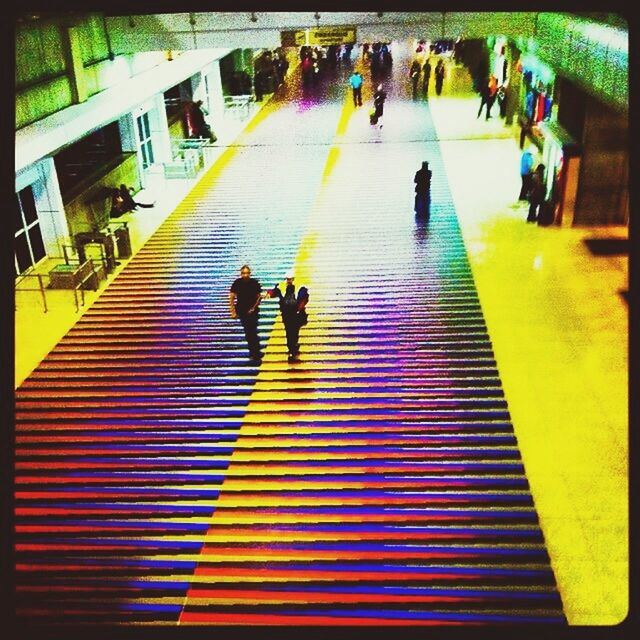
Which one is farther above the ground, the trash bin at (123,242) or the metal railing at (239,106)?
the metal railing at (239,106)

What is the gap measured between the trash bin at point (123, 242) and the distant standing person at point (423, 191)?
5856 millimetres

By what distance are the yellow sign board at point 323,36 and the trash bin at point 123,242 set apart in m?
5.64

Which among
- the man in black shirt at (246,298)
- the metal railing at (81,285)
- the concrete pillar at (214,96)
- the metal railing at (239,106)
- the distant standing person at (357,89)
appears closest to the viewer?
the man in black shirt at (246,298)

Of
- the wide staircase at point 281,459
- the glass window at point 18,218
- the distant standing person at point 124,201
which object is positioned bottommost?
the wide staircase at point 281,459

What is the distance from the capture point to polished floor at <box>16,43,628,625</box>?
17.0 ft

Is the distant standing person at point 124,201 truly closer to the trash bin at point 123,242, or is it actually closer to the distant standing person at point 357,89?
the trash bin at point 123,242

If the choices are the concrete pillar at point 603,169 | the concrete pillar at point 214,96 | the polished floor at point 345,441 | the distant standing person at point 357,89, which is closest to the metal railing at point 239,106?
the concrete pillar at point 214,96

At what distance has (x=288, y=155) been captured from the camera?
18.2m

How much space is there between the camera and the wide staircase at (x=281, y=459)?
16.9ft

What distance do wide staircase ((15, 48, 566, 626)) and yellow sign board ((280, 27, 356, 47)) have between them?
4.74 m

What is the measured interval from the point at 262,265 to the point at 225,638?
9660 mm

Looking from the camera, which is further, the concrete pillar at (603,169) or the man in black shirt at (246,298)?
the concrete pillar at (603,169)

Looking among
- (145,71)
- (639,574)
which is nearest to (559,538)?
(639,574)

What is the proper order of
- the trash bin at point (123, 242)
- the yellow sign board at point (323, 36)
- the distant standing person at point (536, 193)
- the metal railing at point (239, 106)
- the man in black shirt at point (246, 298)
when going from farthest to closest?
the metal railing at point (239, 106), the yellow sign board at point (323, 36), the distant standing person at point (536, 193), the trash bin at point (123, 242), the man in black shirt at point (246, 298)
